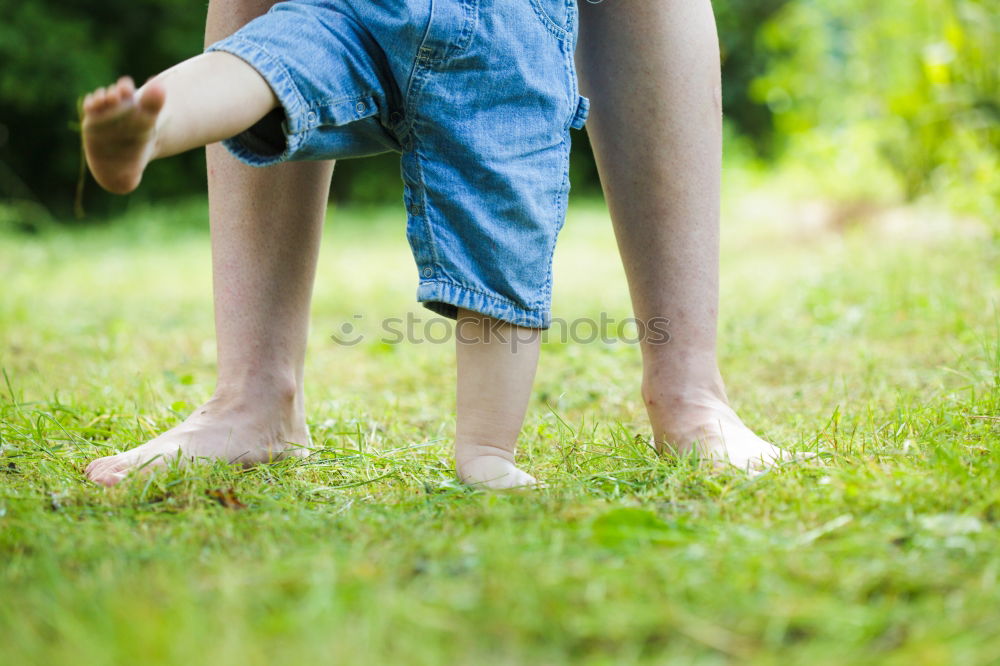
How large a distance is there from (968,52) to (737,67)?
6.90m

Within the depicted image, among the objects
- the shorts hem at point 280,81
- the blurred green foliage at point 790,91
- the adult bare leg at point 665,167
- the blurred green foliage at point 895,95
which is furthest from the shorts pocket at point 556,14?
the blurred green foliage at point 790,91

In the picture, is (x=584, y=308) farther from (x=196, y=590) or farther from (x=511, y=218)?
(x=196, y=590)

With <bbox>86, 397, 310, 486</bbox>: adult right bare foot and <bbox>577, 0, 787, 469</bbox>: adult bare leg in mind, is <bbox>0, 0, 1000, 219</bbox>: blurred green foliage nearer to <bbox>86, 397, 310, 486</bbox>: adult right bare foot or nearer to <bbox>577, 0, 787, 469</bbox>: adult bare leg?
<bbox>577, 0, 787, 469</bbox>: adult bare leg

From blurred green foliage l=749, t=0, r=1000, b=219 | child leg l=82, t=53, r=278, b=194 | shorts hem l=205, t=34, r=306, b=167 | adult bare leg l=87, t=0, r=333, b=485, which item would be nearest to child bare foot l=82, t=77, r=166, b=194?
child leg l=82, t=53, r=278, b=194

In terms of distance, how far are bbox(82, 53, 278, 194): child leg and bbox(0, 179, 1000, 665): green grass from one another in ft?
1.38

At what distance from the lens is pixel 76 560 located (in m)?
0.97

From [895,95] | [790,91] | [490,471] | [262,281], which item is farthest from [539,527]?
[790,91]

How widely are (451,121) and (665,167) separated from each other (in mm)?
432

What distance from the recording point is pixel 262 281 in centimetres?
158

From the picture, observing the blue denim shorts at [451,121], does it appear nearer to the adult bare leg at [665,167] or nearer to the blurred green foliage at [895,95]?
the adult bare leg at [665,167]

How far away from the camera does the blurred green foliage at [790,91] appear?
456 centimetres

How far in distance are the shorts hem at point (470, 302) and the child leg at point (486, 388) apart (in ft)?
0.07

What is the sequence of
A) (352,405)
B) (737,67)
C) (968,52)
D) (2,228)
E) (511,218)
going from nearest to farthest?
1. (511,218)
2. (352,405)
3. (968,52)
4. (2,228)
5. (737,67)

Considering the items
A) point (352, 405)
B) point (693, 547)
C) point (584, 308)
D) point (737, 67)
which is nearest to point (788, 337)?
point (584, 308)
